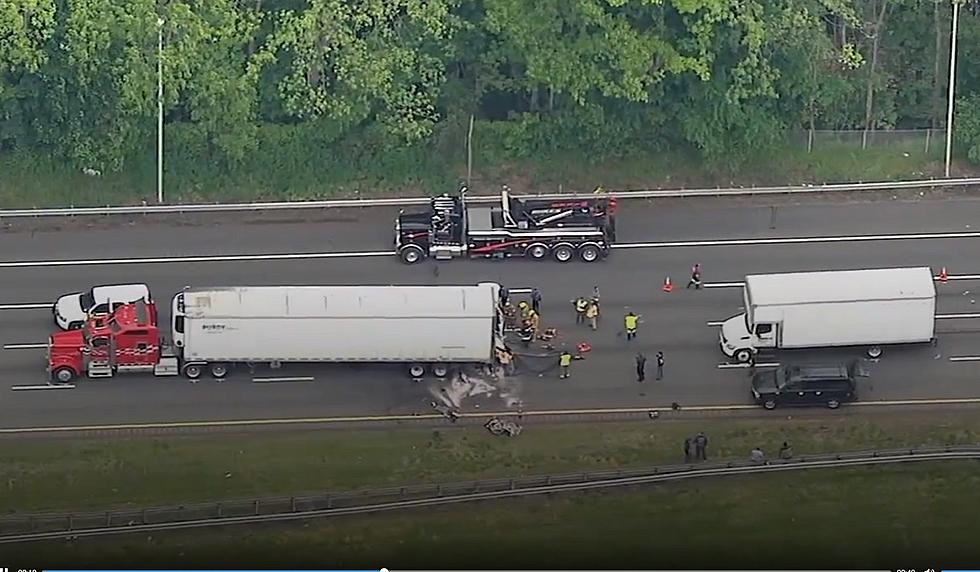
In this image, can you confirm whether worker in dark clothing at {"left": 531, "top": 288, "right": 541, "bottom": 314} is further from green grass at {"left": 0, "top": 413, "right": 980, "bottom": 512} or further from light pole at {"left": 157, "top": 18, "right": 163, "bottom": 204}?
light pole at {"left": 157, "top": 18, "right": 163, "bottom": 204}

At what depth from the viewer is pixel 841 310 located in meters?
58.3

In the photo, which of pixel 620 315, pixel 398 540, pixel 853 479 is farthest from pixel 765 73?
pixel 398 540

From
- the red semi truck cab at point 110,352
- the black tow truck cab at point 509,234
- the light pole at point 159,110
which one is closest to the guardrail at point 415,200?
the light pole at point 159,110

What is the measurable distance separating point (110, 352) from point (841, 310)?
2053cm

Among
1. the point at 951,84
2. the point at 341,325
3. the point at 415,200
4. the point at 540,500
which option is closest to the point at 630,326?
the point at 341,325

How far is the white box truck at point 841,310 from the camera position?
58.4m

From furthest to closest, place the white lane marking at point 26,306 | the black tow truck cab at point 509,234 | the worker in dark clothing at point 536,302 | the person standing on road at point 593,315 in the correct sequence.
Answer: the black tow truck cab at point 509,234 → the white lane marking at point 26,306 → the worker in dark clothing at point 536,302 → the person standing on road at point 593,315

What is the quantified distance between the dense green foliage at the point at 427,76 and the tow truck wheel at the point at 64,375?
1375 centimetres

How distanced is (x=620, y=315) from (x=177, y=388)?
1338cm

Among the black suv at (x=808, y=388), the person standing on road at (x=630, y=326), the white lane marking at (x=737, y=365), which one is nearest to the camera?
the black suv at (x=808, y=388)

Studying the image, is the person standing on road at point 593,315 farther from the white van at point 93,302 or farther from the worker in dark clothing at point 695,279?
the white van at point 93,302

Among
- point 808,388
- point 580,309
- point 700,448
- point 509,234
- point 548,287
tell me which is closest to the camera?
point 700,448

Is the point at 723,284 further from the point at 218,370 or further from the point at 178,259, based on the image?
the point at 178,259

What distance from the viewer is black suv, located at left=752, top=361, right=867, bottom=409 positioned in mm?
56625
